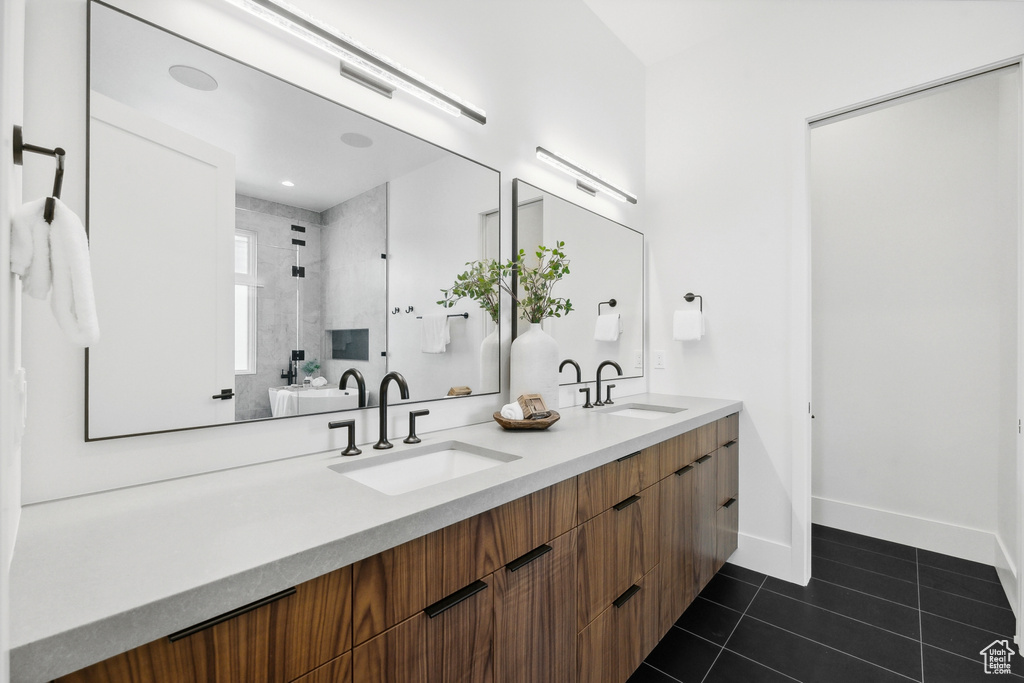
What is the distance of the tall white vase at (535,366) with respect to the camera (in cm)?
183

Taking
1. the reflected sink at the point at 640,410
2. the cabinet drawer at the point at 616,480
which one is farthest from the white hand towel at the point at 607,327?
the cabinet drawer at the point at 616,480

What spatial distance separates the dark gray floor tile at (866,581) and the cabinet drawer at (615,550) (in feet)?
4.38

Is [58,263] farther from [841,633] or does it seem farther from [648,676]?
[841,633]

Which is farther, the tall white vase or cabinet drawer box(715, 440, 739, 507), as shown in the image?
cabinet drawer box(715, 440, 739, 507)

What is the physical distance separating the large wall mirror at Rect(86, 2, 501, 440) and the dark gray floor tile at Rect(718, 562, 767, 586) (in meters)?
1.93

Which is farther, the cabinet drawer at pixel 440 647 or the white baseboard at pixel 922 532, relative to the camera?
the white baseboard at pixel 922 532

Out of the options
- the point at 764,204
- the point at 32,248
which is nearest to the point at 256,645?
the point at 32,248

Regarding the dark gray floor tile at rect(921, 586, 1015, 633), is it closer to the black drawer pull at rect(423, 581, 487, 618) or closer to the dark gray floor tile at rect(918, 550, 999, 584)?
the dark gray floor tile at rect(918, 550, 999, 584)

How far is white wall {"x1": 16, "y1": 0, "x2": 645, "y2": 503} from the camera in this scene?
93 centimetres

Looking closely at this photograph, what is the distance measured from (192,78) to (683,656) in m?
2.39

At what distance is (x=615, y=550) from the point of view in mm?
1428

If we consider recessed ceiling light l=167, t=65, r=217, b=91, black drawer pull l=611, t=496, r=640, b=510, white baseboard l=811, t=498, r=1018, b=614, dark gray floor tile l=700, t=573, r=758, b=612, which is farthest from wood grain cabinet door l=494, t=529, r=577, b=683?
white baseboard l=811, t=498, r=1018, b=614

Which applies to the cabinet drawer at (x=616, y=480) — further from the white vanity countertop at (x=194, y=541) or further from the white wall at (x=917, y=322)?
the white wall at (x=917, y=322)

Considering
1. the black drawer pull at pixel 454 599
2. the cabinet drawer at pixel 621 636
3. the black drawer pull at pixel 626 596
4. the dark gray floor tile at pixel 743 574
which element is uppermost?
the black drawer pull at pixel 454 599
